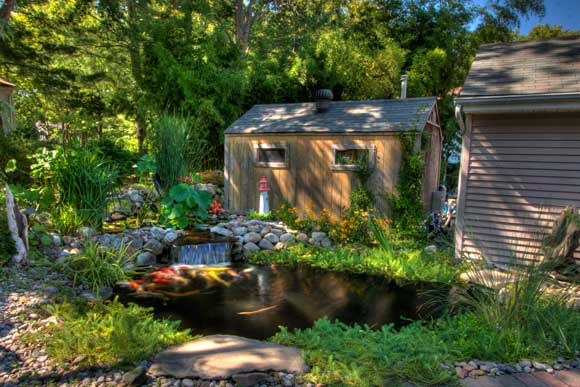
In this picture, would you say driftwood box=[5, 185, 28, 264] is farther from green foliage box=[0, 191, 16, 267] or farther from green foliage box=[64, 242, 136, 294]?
green foliage box=[64, 242, 136, 294]

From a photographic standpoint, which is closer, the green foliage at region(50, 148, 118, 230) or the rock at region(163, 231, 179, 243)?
the green foliage at region(50, 148, 118, 230)

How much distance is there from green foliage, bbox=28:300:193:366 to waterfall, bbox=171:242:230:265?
2.67m

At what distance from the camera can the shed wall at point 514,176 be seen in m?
4.92

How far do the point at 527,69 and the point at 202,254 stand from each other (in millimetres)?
5423

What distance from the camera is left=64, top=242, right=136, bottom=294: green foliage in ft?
14.4

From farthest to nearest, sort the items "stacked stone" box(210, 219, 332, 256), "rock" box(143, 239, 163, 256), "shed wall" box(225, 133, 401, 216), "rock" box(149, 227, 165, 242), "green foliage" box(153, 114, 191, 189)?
"green foliage" box(153, 114, 191, 189), "shed wall" box(225, 133, 401, 216), "stacked stone" box(210, 219, 332, 256), "rock" box(149, 227, 165, 242), "rock" box(143, 239, 163, 256)

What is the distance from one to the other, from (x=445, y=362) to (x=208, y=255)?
4.39 metres

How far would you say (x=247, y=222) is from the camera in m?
7.41

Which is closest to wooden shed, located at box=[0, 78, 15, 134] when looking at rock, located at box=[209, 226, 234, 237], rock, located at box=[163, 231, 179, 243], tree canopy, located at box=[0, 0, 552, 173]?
tree canopy, located at box=[0, 0, 552, 173]

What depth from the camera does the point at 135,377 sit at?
7.27ft

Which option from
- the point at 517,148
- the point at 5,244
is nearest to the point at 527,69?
the point at 517,148

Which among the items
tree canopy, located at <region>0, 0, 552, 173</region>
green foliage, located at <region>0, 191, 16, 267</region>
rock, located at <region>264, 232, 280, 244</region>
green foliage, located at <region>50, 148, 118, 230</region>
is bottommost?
rock, located at <region>264, 232, 280, 244</region>

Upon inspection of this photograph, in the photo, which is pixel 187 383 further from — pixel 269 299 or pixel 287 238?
pixel 287 238

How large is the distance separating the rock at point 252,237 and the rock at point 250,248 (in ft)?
0.24
